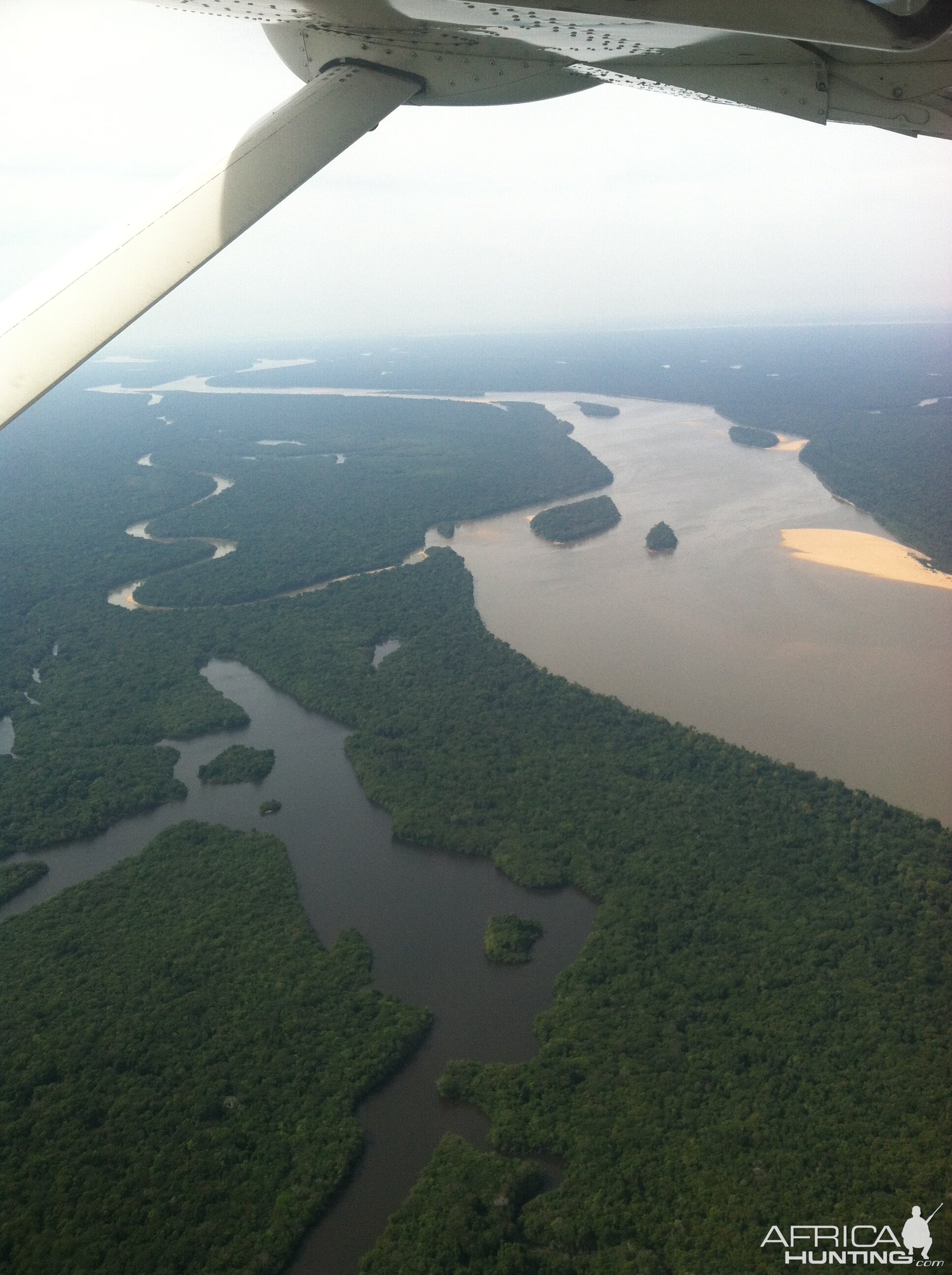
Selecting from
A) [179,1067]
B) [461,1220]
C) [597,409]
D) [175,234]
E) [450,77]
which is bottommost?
[597,409]

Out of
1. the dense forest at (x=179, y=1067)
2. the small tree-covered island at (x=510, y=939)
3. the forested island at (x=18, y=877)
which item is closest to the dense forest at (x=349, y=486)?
the forested island at (x=18, y=877)

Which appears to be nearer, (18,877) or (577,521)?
(18,877)

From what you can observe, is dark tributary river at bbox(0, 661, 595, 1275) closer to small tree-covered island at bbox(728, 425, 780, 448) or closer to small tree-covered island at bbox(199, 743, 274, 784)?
small tree-covered island at bbox(199, 743, 274, 784)

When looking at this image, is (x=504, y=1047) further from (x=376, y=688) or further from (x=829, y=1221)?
(x=376, y=688)

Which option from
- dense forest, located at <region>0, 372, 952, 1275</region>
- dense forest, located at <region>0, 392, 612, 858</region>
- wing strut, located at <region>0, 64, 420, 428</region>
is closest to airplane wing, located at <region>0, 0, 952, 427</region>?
wing strut, located at <region>0, 64, 420, 428</region>

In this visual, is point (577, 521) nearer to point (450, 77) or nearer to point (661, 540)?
point (661, 540)

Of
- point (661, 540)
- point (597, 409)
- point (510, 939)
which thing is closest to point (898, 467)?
point (661, 540)

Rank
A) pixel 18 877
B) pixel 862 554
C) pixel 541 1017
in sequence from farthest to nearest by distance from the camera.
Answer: pixel 862 554 < pixel 18 877 < pixel 541 1017
